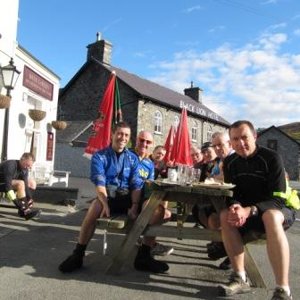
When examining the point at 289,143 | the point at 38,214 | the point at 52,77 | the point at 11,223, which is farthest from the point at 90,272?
the point at 289,143

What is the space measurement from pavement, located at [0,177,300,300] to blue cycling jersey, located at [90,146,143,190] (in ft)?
2.98

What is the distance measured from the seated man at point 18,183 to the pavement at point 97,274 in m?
0.80

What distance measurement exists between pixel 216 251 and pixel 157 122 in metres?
27.8

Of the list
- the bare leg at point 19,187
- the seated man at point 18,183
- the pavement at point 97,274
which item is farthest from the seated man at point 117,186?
the bare leg at point 19,187

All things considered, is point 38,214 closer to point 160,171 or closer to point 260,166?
point 160,171

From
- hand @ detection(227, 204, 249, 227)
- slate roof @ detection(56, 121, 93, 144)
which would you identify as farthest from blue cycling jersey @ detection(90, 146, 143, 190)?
slate roof @ detection(56, 121, 93, 144)

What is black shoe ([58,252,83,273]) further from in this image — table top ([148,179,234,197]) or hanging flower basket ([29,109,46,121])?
hanging flower basket ([29,109,46,121])

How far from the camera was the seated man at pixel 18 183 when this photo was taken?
25.0 feet

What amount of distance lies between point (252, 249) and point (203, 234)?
196 cm

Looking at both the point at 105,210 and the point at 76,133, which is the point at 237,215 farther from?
the point at 76,133

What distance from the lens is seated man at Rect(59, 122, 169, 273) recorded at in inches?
179

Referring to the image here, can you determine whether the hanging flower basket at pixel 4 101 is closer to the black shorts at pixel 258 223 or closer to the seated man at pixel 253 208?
the seated man at pixel 253 208

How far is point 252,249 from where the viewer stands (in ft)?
20.0

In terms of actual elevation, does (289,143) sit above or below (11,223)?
above
